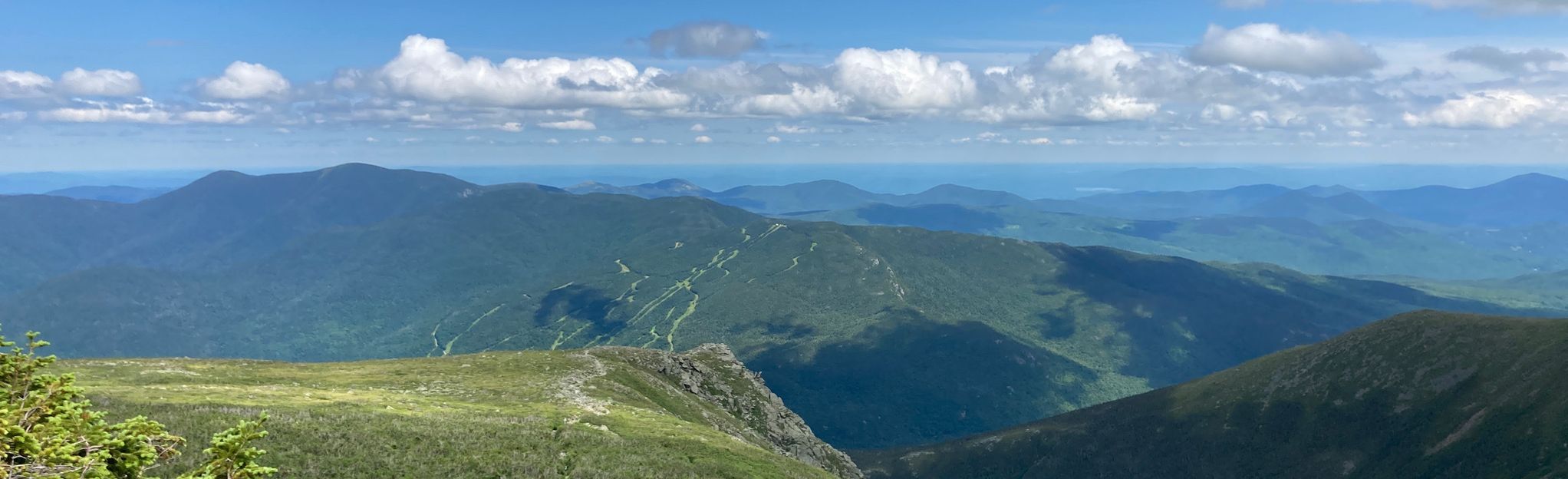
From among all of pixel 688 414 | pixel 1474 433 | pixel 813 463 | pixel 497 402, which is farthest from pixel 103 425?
pixel 1474 433

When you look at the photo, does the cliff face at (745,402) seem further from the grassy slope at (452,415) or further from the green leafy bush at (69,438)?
the green leafy bush at (69,438)

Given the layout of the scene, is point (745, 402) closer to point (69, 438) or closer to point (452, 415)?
point (452, 415)

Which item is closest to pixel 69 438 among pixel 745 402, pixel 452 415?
pixel 452 415

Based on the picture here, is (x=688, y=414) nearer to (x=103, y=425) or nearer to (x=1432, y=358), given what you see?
(x=103, y=425)

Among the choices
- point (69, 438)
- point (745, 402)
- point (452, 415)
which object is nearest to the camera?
point (69, 438)

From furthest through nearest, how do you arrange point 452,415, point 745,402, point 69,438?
point 745,402
point 452,415
point 69,438
